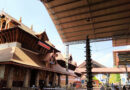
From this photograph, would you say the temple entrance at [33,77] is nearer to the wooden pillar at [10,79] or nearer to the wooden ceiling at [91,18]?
the wooden pillar at [10,79]

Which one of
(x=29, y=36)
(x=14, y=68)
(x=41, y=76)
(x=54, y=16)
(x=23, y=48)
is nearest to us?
(x=14, y=68)

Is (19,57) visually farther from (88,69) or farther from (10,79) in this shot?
(88,69)

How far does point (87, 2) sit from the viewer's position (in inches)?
524

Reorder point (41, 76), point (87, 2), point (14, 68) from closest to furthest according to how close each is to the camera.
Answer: point (87, 2)
point (14, 68)
point (41, 76)

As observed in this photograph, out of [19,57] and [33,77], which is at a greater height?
[19,57]

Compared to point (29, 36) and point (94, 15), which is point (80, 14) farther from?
point (29, 36)

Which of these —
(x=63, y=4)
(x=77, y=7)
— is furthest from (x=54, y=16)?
(x=77, y=7)

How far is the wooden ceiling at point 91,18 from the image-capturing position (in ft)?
44.4

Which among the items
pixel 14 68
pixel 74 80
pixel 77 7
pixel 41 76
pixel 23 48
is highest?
pixel 77 7

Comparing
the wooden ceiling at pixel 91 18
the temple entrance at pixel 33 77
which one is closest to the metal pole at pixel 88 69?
the wooden ceiling at pixel 91 18

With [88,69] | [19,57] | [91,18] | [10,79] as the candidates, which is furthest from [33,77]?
[91,18]

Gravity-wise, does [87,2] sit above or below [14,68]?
above

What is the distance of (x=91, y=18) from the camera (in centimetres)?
1514

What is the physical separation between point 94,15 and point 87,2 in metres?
2.15
